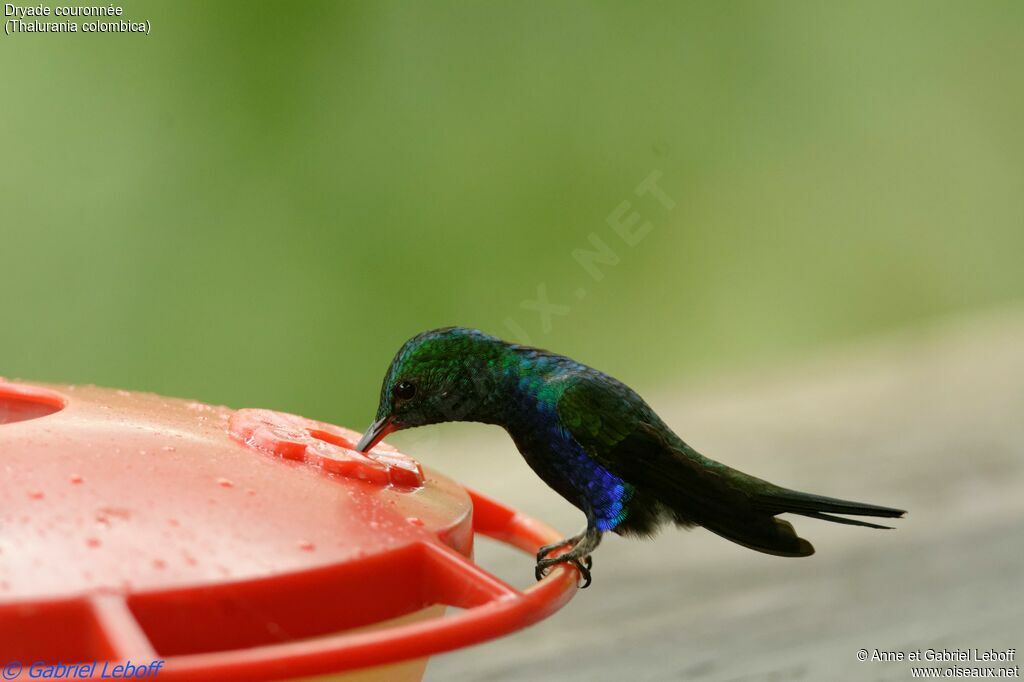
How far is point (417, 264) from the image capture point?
5703mm

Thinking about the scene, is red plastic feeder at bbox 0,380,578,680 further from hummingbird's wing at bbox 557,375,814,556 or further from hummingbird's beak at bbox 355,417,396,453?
hummingbird's wing at bbox 557,375,814,556

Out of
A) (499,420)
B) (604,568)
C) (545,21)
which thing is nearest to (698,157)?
(545,21)

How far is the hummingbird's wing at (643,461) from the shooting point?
6.38ft

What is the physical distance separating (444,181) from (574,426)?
404 cm

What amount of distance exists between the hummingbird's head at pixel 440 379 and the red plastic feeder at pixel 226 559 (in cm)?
36

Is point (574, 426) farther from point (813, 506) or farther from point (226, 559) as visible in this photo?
point (226, 559)

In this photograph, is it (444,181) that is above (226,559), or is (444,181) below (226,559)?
Result: above

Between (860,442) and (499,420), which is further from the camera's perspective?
(860,442)

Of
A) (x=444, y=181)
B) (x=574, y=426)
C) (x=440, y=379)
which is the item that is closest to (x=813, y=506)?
(x=574, y=426)

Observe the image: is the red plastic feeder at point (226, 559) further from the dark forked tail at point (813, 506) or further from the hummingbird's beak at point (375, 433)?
the dark forked tail at point (813, 506)

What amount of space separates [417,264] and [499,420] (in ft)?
12.2

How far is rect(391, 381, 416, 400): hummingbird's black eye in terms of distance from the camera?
192cm

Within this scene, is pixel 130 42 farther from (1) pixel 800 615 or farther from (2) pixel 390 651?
(2) pixel 390 651

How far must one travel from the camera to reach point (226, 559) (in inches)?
44.6
